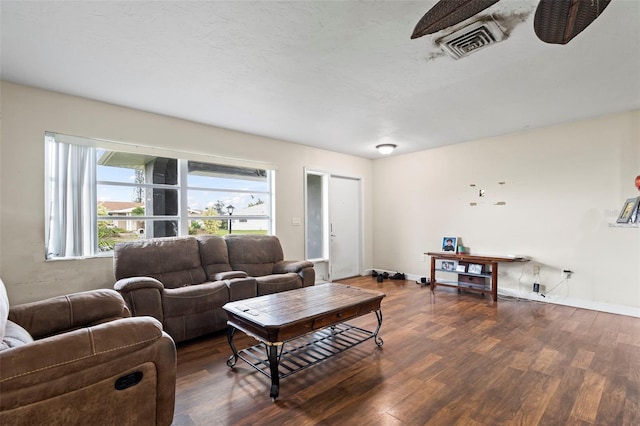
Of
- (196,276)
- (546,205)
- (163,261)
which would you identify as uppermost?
(546,205)

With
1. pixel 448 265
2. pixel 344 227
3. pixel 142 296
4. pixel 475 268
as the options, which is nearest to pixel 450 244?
pixel 448 265

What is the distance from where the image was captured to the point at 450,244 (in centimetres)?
520

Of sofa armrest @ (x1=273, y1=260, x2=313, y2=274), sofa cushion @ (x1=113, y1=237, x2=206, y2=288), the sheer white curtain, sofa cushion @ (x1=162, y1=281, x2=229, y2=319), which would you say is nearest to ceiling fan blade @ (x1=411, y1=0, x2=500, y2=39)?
sofa cushion @ (x1=162, y1=281, x2=229, y2=319)

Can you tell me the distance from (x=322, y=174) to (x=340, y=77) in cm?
297

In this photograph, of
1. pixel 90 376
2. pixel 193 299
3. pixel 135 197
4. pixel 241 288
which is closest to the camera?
pixel 90 376

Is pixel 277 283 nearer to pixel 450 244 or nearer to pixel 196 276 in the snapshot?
pixel 196 276

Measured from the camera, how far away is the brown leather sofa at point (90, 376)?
3.53 feet

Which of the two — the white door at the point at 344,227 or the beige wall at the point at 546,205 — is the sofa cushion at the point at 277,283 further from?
the beige wall at the point at 546,205

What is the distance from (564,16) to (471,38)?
2.81 feet

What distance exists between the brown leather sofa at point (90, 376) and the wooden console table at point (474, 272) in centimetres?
435

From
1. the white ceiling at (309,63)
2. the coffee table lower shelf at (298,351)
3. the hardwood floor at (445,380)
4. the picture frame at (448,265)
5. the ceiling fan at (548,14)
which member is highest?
the white ceiling at (309,63)

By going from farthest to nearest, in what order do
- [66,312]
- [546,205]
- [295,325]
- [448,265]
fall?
[448,265]
[546,205]
[295,325]
[66,312]

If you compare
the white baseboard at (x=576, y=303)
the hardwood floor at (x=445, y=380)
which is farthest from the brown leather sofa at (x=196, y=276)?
the white baseboard at (x=576, y=303)

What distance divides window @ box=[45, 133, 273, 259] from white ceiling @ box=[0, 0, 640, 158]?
2.09 feet
